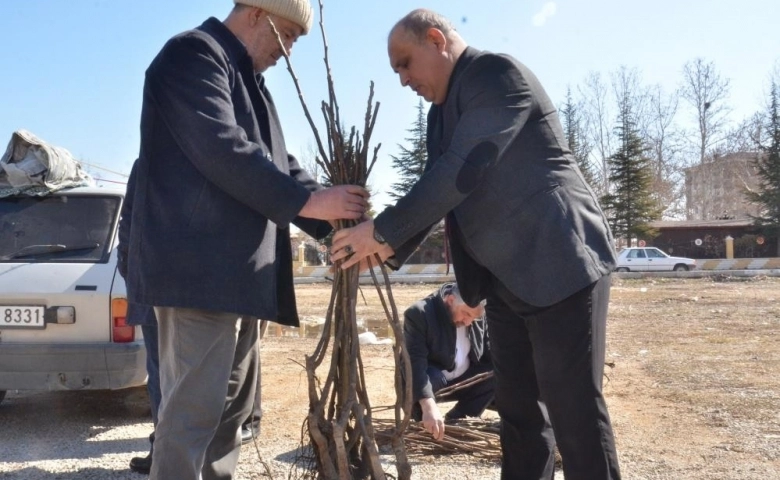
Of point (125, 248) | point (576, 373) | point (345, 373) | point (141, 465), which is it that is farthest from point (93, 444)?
point (576, 373)

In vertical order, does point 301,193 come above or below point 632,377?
above

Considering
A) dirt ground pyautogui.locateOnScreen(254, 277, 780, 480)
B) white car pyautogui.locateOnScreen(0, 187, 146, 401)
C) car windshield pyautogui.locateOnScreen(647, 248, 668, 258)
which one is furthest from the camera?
car windshield pyautogui.locateOnScreen(647, 248, 668, 258)

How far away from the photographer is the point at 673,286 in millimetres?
22453

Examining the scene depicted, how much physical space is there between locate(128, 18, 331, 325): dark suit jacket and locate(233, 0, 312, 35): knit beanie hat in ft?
0.76

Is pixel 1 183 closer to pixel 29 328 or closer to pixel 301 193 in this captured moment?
pixel 29 328

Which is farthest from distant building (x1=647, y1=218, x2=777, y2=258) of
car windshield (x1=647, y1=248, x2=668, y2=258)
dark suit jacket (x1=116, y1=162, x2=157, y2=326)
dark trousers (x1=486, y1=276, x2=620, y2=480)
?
dark trousers (x1=486, y1=276, x2=620, y2=480)

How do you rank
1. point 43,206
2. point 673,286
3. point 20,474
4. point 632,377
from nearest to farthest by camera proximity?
point 20,474, point 43,206, point 632,377, point 673,286

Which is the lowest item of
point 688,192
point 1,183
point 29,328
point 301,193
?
point 29,328

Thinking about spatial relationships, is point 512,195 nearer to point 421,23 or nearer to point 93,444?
point 421,23

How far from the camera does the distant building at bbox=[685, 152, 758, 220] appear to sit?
180ft

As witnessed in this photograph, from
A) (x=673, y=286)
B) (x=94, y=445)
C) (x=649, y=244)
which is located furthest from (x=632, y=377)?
(x=649, y=244)

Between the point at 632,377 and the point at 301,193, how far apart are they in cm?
531

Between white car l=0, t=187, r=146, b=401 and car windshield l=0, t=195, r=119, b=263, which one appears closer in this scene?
white car l=0, t=187, r=146, b=401

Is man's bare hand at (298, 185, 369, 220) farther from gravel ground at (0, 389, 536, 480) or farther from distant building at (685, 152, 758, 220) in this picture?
distant building at (685, 152, 758, 220)
